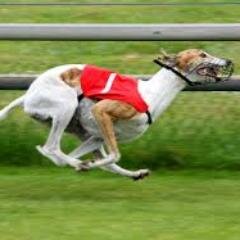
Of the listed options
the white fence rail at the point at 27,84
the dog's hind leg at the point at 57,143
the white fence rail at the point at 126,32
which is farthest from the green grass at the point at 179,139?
the dog's hind leg at the point at 57,143

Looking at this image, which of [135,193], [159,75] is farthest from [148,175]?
[159,75]

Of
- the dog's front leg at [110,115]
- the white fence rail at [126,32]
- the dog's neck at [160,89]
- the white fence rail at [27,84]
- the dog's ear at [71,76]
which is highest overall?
the white fence rail at [126,32]

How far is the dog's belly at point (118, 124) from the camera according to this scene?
7.39 m

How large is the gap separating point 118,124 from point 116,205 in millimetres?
531

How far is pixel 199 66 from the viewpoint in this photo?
7.48 metres

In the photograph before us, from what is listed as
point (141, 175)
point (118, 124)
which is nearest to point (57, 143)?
point (118, 124)

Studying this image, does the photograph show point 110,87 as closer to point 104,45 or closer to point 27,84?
point 27,84

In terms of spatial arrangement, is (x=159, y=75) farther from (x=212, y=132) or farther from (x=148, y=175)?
(x=212, y=132)

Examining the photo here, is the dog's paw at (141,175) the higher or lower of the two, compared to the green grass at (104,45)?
higher

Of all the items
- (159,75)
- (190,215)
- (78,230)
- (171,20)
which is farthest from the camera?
(171,20)

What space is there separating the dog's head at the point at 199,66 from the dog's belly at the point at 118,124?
1.37 feet

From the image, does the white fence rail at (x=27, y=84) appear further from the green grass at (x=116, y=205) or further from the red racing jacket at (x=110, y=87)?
the red racing jacket at (x=110, y=87)

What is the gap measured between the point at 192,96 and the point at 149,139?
61 cm

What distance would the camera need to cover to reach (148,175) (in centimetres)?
781
